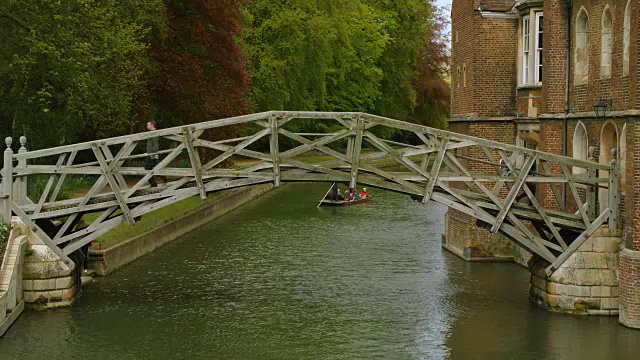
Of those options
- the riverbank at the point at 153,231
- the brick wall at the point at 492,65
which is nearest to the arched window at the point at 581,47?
the brick wall at the point at 492,65

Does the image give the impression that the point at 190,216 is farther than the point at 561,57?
Yes

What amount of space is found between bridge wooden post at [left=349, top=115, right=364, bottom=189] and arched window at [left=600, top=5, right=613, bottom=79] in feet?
16.1

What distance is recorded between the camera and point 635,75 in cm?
1905

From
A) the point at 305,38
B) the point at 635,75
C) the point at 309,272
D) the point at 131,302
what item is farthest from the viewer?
the point at 305,38

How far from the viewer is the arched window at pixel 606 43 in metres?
21.6

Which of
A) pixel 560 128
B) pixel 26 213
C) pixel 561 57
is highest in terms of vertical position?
pixel 561 57

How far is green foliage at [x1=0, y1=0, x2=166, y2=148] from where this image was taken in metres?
27.5

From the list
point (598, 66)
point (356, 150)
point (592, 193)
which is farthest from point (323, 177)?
point (598, 66)

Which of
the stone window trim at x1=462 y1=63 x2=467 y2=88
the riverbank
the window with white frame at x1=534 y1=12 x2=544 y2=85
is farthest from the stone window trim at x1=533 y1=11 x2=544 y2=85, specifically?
the riverbank

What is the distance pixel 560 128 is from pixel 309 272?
6659 mm

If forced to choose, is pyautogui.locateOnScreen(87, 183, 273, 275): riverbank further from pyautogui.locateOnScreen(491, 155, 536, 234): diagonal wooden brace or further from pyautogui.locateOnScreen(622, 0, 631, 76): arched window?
pyautogui.locateOnScreen(622, 0, 631, 76): arched window

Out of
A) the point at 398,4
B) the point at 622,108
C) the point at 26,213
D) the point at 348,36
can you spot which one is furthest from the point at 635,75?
the point at 398,4

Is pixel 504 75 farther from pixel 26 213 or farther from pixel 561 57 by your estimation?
pixel 26 213

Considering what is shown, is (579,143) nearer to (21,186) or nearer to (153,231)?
(21,186)
